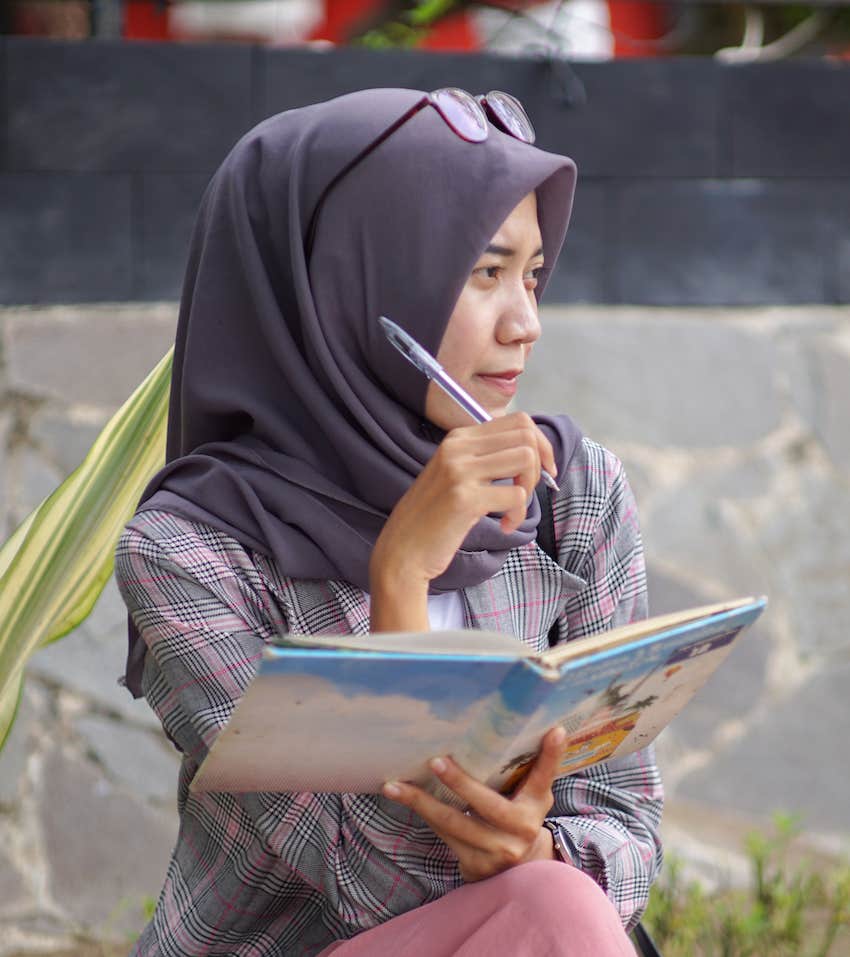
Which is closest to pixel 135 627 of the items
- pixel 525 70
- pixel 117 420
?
pixel 117 420

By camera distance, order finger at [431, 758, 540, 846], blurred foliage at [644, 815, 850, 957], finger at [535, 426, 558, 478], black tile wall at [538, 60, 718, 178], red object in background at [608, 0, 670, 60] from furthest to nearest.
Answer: red object in background at [608, 0, 670, 60] < black tile wall at [538, 60, 718, 178] < blurred foliage at [644, 815, 850, 957] < finger at [535, 426, 558, 478] < finger at [431, 758, 540, 846]

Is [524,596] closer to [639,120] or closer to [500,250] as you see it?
[500,250]

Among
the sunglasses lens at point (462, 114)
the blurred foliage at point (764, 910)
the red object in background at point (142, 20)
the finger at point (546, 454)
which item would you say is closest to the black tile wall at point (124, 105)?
the red object in background at point (142, 20)

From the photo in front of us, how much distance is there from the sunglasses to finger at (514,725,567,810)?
668mm

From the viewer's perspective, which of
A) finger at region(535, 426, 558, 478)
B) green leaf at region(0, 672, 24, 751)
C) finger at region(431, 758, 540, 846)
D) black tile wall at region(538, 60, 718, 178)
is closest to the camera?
finger at region(431, 758, 540, 846)

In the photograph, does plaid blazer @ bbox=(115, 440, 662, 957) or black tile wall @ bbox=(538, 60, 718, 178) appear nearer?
plaid blazer @ bbox=(115, 440, 662, 957)

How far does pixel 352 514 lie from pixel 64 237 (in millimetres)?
1474

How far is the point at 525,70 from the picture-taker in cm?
304

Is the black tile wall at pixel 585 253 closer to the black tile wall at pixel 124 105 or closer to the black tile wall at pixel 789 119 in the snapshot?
the black tile wall at pixel 789 119

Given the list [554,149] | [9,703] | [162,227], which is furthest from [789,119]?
[9,703]

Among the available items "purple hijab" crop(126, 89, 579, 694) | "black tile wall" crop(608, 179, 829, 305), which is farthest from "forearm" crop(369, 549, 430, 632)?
"black tile wall" crop(608, 179, 829, 305)

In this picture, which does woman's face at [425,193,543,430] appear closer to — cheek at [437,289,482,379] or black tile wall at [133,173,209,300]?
cheek at [437,289,482,379]

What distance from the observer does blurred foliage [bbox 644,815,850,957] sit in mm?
2738

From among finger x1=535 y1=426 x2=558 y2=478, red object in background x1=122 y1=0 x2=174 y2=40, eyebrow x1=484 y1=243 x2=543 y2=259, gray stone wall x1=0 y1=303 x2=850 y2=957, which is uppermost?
eyebrow x1=484 y1=243 x2=543 y2=259
